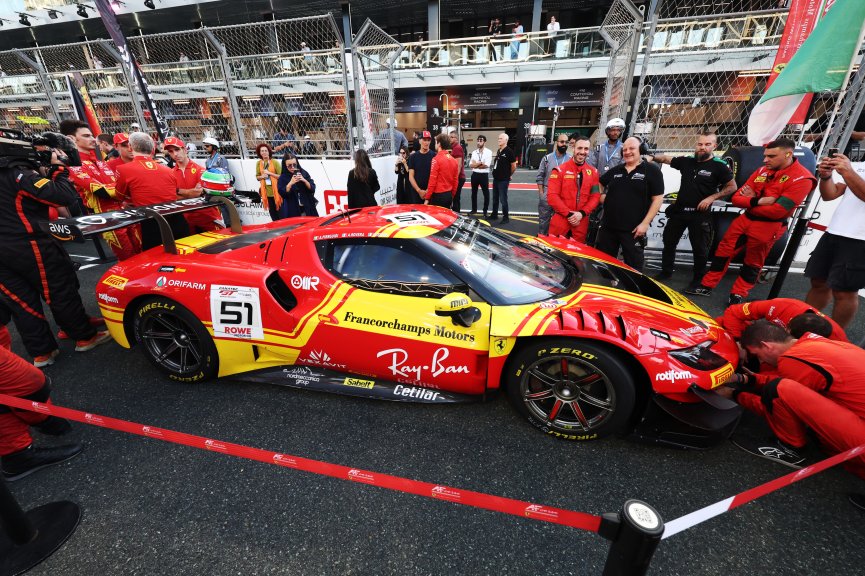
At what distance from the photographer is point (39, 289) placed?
2.95 meters

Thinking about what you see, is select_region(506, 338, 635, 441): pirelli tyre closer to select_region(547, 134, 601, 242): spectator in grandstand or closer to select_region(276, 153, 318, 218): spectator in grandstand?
select_region(547, 134, 601, 242): spectator in grandstand

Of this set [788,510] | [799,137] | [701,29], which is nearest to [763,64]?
[701,29]

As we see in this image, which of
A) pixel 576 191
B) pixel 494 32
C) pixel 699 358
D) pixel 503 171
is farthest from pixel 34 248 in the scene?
pixel 494 32

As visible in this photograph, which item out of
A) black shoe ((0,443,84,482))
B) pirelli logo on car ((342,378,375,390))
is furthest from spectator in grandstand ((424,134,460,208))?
black shoe ((0,443,84,482))

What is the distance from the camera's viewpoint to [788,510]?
1.81 meters

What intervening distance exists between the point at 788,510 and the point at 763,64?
22.4 ft

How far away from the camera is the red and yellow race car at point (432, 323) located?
202cm

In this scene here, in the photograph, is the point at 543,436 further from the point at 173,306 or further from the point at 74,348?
the point at 74,348

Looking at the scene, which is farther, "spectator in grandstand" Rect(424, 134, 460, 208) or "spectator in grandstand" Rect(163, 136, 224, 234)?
"spectator in grandstand" Rect(424, 134, 460, 208)

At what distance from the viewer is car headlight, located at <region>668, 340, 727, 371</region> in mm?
1967

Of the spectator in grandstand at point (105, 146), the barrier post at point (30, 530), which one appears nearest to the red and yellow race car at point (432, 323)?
the barrier post at point (30, 530)

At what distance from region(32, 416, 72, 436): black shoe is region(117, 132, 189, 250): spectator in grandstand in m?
2.17

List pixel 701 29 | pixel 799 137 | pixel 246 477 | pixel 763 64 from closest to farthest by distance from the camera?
pixel 246 477 < pixel 799 137 < pixel 763 64 < pixel 701 29

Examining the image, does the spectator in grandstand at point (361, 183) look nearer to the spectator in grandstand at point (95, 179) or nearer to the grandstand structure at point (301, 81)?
the grandstand structure at point (301, 81)
